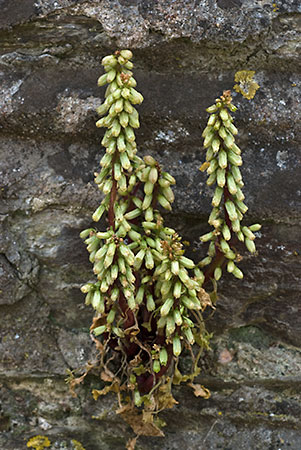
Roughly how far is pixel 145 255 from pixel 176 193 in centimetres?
29

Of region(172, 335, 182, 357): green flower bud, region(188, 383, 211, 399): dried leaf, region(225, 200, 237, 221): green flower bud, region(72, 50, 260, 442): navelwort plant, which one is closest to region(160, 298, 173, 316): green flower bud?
region(72, 50, 260, 442): navelwort plant

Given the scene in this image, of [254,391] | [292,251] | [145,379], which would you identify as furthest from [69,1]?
[254,391]

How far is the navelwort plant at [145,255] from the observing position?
1383 millimetres

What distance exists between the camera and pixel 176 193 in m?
1.70

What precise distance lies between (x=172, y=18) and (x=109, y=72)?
Answer: 36 centimetres

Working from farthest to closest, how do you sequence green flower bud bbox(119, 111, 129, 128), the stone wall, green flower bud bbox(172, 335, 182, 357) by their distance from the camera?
the stone wall → green flower bud bbox(172, 335, 182, 357) → green flower bud bbox(119, 111, 129, 128)

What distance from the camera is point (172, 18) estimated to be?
159cm

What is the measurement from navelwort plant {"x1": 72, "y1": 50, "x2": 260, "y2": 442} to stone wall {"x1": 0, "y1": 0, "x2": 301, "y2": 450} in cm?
16

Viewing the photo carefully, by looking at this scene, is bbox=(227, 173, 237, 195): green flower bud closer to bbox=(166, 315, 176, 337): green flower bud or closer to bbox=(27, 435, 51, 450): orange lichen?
bbox=(166, 315, 176, 337): green flower bud

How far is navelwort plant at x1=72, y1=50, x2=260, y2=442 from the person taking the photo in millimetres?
1383

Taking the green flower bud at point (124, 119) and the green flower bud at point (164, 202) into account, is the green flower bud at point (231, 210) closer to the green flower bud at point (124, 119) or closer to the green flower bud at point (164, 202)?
the green flower bud at point (164, 202)

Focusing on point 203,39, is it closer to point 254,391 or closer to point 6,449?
point 254,391

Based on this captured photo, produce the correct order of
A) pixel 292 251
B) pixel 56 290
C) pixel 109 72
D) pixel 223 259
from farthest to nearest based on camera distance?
pixel 56 290, pixel 292 251, pixel 223 259, pixel 109 72

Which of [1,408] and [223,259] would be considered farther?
[1,408]
